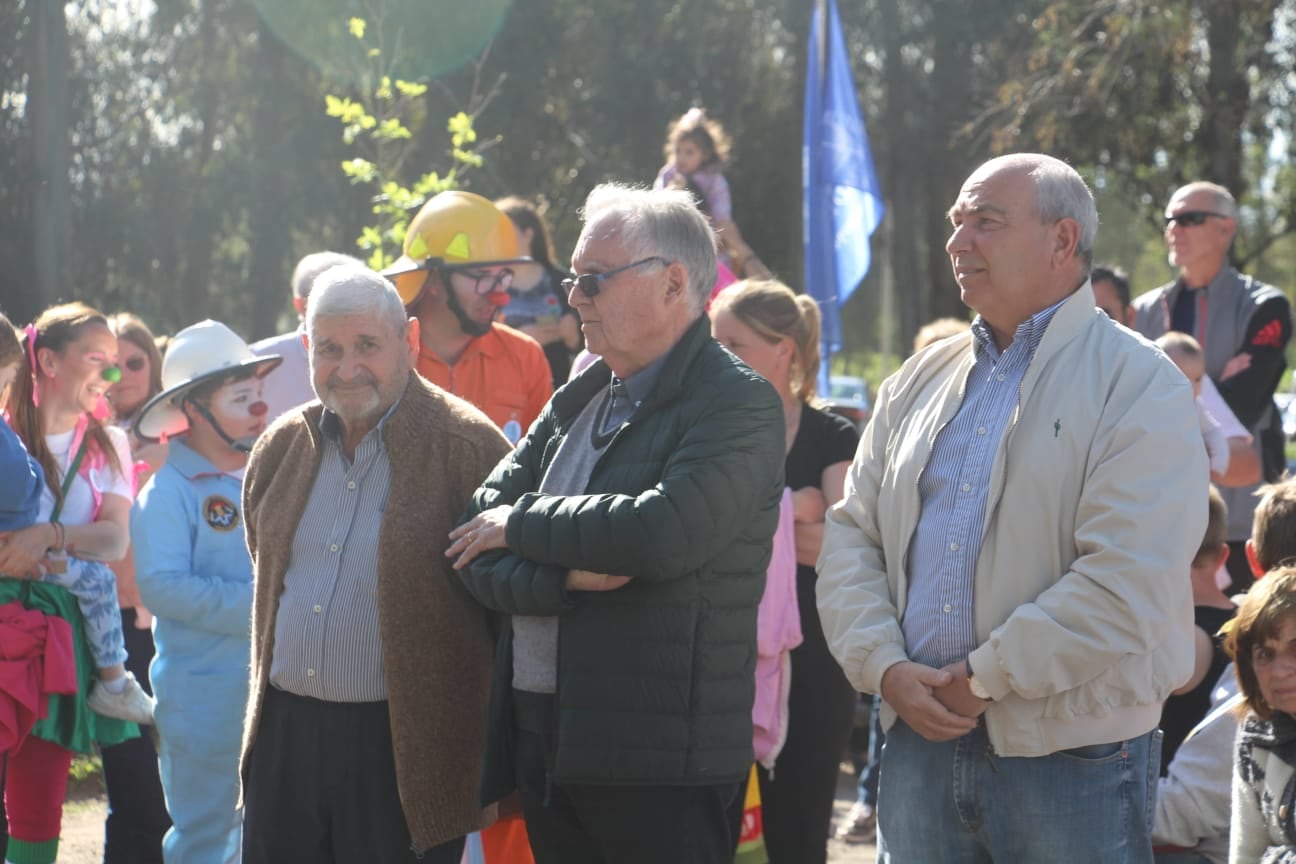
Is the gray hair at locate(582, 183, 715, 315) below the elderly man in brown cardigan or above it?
above

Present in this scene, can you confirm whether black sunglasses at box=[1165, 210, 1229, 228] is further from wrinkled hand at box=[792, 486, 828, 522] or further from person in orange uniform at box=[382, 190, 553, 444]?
person in orange uniform at box=[382, 190, 553, 444]

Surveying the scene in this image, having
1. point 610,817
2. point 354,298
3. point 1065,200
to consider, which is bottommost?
point 610,817

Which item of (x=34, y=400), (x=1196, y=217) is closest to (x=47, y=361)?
(x=34, y=400)

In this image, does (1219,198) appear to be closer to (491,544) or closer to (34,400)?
(491,544)

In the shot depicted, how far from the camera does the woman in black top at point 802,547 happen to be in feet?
15.4

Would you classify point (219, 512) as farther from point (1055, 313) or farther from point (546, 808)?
point (1055, 313)

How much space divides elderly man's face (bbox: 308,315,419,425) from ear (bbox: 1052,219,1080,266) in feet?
5.38

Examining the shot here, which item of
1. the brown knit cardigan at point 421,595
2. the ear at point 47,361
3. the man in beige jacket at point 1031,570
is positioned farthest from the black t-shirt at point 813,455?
the ear at point 47,361

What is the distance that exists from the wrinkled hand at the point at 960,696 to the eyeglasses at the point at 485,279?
8.56 feet

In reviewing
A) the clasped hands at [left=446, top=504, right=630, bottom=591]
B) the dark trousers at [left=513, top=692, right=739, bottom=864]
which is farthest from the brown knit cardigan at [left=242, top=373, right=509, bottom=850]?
the dark trousers at [left=513, top=692, right=739, bottom=864]

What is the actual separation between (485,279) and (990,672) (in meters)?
2.74

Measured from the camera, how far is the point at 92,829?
6.95 meters

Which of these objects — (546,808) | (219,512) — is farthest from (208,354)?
(546,808)

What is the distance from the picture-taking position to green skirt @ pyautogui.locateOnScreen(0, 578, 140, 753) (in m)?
4.84
